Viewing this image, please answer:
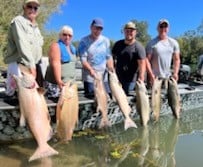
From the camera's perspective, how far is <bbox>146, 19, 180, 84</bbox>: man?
26.5 feet

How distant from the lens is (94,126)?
7.93m

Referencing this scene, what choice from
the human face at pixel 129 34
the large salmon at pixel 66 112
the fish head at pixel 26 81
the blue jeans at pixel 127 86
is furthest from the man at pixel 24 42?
the blue jeans at pixel 127 86

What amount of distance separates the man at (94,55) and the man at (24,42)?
1078 millimetres

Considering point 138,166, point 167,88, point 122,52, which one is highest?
point 122,52

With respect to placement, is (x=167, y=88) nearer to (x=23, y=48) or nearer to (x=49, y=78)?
(x=49, y=78)

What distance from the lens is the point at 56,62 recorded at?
20.9ft

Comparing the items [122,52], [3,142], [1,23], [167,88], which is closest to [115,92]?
[122,52]

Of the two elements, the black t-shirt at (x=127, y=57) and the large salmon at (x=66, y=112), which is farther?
the black t-shirt at (x=127, y=57)

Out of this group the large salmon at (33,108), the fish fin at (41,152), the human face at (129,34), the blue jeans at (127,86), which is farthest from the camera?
Result: the blue jeans at (127,86)

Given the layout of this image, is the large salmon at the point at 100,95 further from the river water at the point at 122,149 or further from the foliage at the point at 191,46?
the foliage at the point at 191,46

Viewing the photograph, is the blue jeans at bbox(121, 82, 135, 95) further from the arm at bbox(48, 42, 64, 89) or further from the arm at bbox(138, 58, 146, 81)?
the arm at bbox(48, 42, 64, 89)

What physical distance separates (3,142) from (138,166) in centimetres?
230

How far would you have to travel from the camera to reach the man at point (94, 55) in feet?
23.4

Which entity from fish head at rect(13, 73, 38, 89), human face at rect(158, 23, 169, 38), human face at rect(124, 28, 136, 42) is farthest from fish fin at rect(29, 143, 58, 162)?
human face at rect(158, 23, 169, 38)
